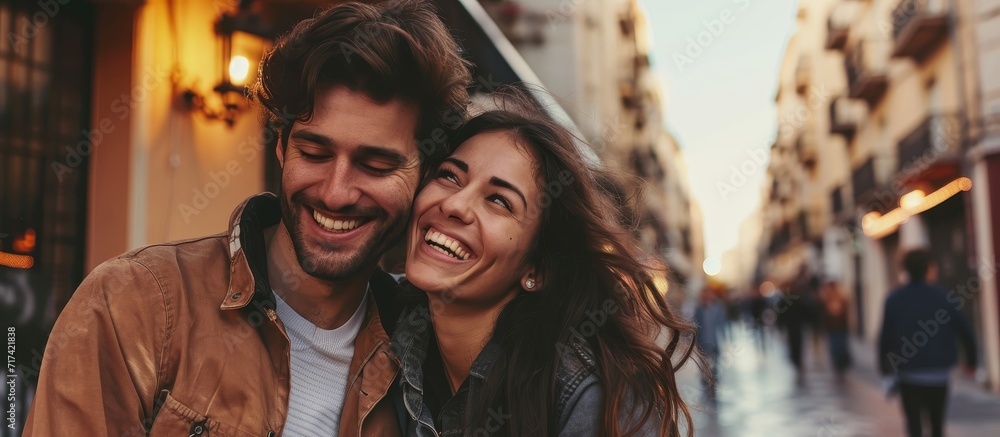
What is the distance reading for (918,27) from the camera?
16766 mm

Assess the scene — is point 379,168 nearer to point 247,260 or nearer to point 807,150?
point 247,260

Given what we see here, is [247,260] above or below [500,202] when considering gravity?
below

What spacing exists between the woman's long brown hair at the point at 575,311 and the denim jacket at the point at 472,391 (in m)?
0.02

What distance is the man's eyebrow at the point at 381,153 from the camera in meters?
2.39

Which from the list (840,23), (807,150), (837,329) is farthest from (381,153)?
(807,150)

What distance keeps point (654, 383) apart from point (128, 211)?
4.45 meters

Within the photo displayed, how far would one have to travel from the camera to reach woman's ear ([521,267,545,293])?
9.18ft

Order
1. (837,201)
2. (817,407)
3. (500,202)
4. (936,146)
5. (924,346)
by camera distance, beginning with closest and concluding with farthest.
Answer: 1. (500,202)
2. (924,346)
3. (817,407)
4. (936,146)
5. (837,201)

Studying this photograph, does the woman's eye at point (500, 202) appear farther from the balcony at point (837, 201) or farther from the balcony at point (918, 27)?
the balcony at point (837, 201)

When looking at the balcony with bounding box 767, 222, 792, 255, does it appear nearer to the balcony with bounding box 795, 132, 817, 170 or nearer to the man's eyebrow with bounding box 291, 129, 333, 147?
the balcony with bounding box 795, 132, 817, 170

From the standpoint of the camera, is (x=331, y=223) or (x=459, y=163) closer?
(x=331, y=223)

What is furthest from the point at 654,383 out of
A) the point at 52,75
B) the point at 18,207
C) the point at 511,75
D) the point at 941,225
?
the point at 941,225

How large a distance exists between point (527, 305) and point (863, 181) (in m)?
24.6

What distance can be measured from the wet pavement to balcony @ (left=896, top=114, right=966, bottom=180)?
165 inches
